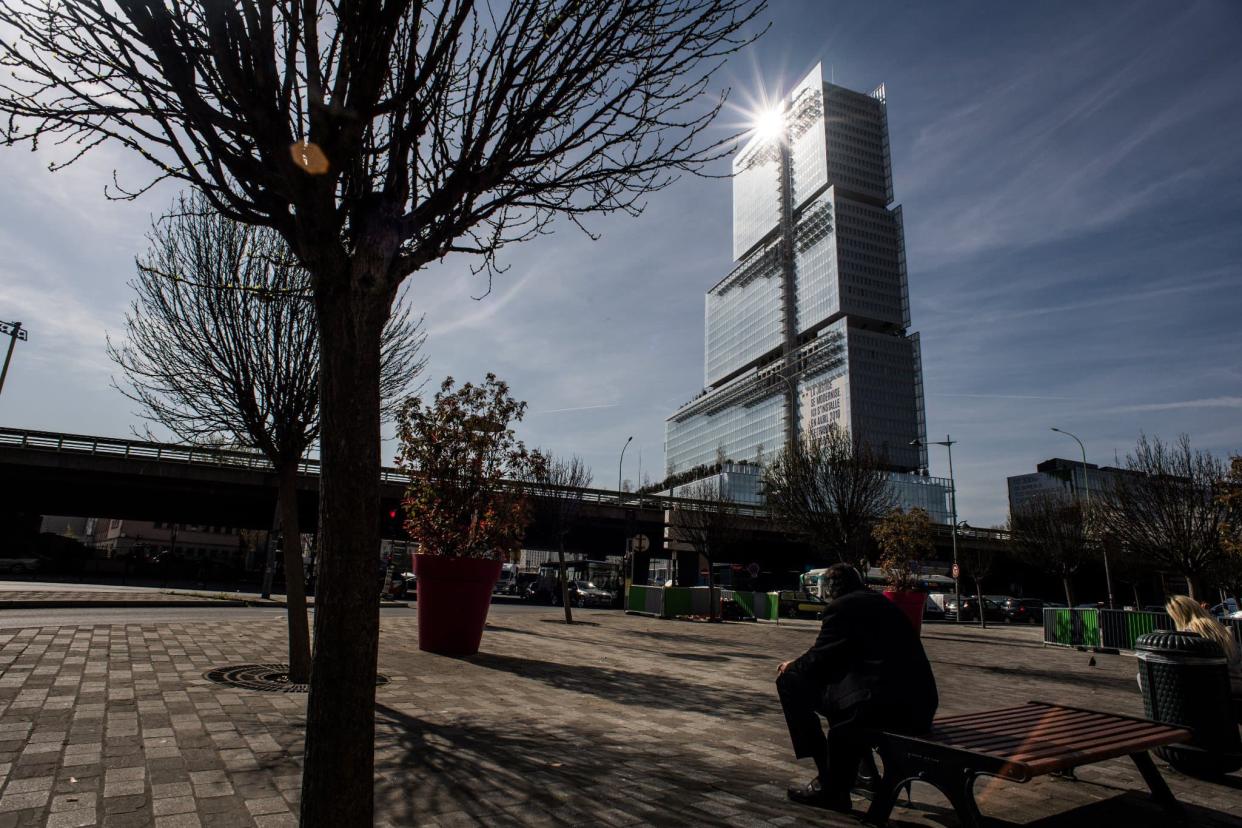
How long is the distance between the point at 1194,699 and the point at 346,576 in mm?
5775

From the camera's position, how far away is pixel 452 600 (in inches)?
353

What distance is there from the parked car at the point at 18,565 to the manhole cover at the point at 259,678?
33.3 meters

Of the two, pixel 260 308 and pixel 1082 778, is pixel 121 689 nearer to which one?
pixel 260 308

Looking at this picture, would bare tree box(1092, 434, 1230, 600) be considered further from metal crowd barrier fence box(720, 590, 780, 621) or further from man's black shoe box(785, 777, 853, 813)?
man's black shoe box(785, 777, 853, 813)

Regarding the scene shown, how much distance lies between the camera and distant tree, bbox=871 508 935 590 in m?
16.2

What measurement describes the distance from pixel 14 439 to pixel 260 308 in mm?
28905

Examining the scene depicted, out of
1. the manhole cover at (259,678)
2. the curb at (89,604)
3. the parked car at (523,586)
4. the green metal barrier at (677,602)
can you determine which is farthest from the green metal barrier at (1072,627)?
the parked car at (523,586)

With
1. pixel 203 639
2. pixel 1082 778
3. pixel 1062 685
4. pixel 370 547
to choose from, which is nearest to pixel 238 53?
pixel 370 547

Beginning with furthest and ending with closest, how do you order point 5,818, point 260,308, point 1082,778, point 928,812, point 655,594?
1. point 655,594
2. point 260,308
3. point 1082,778
4. point 928,812
5. point 5,818

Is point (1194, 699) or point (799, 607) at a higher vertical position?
point (1194, 699)

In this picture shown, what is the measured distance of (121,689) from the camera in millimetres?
5410

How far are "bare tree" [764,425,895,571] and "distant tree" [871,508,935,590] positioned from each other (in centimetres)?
265

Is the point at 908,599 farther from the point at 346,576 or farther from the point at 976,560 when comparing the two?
the point at 976,560

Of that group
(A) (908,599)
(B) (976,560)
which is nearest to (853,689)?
(A) (908,599)
